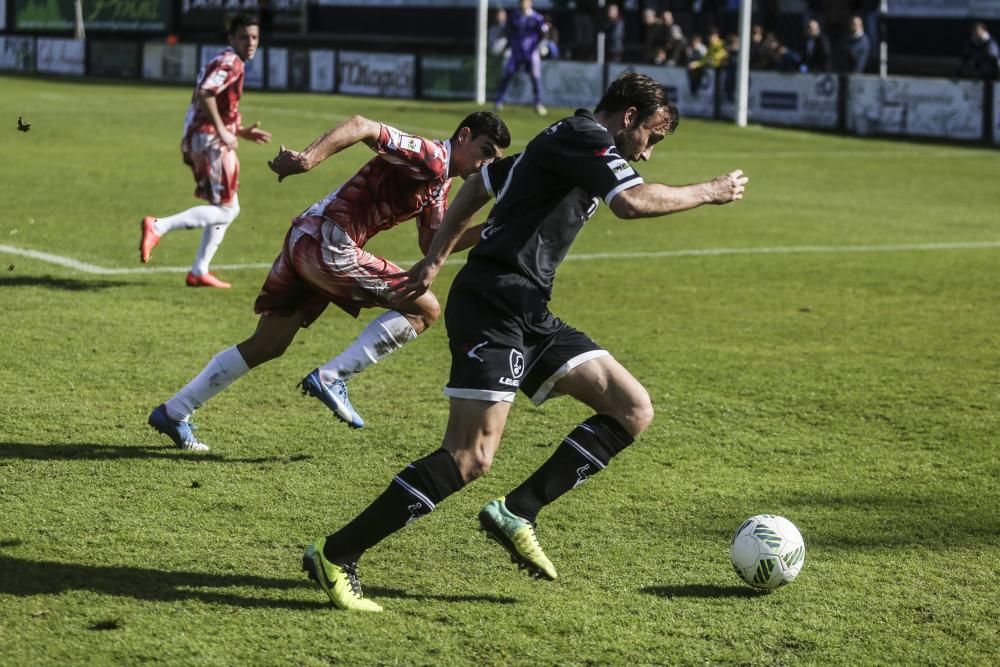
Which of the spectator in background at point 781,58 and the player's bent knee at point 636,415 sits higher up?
the spectator in background at point 781,58

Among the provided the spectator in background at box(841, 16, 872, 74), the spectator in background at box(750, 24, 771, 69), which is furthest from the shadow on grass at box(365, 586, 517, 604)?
the spectator in background at box(750, 24, 771, 69)

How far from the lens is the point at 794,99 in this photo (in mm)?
31500

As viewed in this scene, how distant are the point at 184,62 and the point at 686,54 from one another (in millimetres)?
15308

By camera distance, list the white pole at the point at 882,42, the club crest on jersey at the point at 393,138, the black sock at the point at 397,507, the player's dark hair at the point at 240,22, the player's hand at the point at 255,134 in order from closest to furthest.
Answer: the black sock at the point at 397,507 < the club crest on jersey at the point at 393,138 < the player's hand at the point at 255,134 < the player's dark hair at the point at 240,22 < the white pole at the point at 882,42

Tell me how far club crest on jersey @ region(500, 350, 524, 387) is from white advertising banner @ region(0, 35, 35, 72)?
146 feet

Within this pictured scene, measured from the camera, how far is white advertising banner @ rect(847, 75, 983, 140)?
29.0 meters

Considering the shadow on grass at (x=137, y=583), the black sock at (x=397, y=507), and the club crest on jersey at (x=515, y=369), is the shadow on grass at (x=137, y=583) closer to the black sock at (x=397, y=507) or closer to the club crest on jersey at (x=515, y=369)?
the black sock at (x=397, y=507)

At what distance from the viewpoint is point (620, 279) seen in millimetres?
13234

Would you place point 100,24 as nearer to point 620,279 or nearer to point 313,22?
point 313,22

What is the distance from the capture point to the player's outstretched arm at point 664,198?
501 centimetres

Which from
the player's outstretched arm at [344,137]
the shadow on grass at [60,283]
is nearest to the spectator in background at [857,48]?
the shadow on grass at [60,283]

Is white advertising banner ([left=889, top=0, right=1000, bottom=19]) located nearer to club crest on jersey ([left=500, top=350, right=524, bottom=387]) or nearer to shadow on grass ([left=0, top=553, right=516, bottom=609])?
club crest on jersey ([left=500, top=350, right=524, bottom=387])

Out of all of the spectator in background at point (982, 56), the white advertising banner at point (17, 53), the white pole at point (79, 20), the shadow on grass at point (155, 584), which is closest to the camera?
the shadow on grass at point (155, 584)

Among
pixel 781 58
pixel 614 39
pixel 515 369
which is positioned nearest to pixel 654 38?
pixel 781 58
